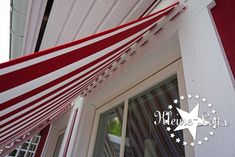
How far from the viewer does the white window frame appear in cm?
124

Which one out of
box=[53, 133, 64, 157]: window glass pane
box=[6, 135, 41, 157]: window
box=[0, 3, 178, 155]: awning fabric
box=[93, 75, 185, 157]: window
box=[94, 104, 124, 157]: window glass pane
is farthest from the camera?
box=[6, 135, 41, 157]: window

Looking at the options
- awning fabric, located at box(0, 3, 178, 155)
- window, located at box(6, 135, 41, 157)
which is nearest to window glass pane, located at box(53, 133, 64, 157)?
window, located at box(6, 135, 41, 157)

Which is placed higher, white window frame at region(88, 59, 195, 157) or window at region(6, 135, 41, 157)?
white window frame at region(88, 59, 195, 157)

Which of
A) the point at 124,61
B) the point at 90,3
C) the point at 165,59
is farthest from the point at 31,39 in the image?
the point at 165,59

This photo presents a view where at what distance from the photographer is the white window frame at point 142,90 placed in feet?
4.07

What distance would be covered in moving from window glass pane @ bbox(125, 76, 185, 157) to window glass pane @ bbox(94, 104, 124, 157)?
0.21m

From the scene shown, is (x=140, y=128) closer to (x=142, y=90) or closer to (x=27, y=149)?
(x=142, y=90)

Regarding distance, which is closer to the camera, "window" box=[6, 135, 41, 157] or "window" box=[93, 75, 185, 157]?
"window" box=[93, 75, 185, 157]

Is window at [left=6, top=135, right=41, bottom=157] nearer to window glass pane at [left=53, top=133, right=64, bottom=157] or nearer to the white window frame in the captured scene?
window glass pane at [left=53, top=133, right=64, bottom=157]

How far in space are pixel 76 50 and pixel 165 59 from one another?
2.90ft

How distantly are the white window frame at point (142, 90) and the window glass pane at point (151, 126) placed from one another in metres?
0.05

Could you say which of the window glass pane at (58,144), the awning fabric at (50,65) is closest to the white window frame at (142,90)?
the awning fabric at (50,65)

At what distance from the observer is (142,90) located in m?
1.76

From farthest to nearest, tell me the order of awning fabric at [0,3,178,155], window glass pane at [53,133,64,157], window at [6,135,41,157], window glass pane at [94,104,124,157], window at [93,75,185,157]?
window at [6,135,41,157] → window glass pane at [53,133,64,157] → window glass pane at [94,104,124,157] → window at [93,75,185,157] → awning fabric at [0,3,178,155]
